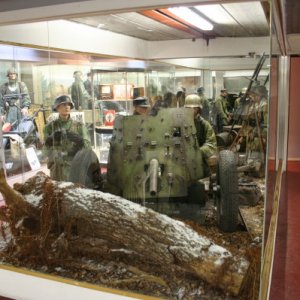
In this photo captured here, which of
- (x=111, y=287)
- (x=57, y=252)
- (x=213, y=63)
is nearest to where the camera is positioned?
(x=213, y=63)

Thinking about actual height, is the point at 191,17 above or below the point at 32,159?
above

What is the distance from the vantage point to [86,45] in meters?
2.54

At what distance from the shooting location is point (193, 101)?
208cm

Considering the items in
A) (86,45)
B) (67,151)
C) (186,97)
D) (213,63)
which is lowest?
(67,151)

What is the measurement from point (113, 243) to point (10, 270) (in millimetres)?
791

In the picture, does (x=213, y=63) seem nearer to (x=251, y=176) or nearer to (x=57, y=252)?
(x=251, y=176)

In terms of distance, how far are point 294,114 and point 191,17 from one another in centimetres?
566

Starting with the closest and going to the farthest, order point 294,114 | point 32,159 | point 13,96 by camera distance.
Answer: point 32,159
point 13,96
point 294,114

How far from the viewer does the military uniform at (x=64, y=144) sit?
8.01ft

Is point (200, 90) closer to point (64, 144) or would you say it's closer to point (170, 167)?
point (170, 167)

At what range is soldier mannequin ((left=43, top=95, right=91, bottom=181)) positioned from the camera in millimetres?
2441

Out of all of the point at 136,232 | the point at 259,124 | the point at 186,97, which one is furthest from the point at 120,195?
the point at 259,124

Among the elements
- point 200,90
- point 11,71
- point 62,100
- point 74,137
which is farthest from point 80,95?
point 11,71

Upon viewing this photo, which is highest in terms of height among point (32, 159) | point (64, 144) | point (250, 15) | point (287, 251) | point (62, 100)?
point (250, 15)
